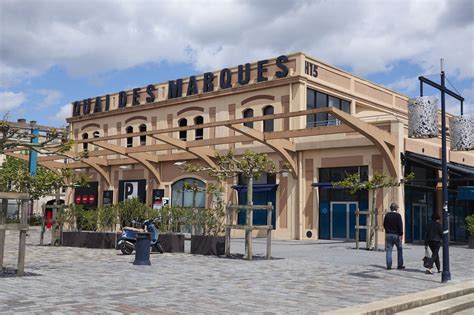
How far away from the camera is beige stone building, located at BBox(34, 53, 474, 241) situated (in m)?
27.0

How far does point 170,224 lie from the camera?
65.1 feet

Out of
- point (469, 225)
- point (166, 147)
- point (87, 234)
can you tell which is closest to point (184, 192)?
point (166, 147)

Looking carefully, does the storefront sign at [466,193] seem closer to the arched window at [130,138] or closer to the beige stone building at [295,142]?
the beige stone building at [295,142]

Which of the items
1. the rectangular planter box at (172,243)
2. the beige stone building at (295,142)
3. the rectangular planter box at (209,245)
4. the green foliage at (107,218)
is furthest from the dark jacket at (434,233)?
the green foliage at (107,218)

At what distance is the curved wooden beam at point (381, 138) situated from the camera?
78.7ft

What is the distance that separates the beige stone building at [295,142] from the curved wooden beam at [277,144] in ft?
0.18

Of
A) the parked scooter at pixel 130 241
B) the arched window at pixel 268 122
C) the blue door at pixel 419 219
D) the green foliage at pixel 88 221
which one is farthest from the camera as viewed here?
the arched window at pixel 268 122

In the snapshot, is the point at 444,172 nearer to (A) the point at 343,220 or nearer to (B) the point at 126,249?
(B) the point at 126,249

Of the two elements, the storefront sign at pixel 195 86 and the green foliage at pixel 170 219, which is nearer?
the green foliage at pixel 170 219

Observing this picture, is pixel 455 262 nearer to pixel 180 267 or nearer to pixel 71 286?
pixel 180 267

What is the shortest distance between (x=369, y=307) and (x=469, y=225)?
18.1 m

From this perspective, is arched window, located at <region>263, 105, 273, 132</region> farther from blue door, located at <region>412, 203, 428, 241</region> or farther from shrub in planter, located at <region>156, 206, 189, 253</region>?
shrub in planter, located at <region>156, 206, 189, 253</region>

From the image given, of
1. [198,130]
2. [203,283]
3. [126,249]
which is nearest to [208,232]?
[126,249]

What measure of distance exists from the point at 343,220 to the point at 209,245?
12.1 metres
